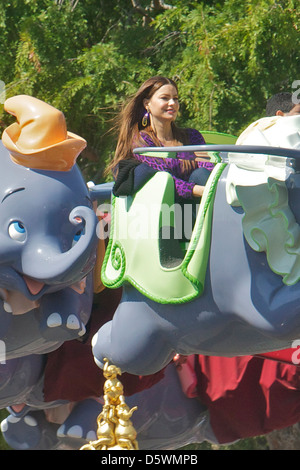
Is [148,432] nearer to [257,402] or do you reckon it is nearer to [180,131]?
[257,402]

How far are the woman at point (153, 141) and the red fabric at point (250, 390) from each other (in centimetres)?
111

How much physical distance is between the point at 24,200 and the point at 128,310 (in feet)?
1.64

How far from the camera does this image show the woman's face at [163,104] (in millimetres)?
3764

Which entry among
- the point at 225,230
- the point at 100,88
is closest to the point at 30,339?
the point at 225,230

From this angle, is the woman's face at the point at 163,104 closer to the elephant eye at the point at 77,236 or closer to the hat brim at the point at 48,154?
the hat brim at the point at 48,154

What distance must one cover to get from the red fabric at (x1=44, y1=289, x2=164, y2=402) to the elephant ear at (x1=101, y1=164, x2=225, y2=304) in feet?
2.78

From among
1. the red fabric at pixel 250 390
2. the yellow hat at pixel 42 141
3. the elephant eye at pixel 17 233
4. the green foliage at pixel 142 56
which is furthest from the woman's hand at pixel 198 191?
the green foliage at pixel 142 56

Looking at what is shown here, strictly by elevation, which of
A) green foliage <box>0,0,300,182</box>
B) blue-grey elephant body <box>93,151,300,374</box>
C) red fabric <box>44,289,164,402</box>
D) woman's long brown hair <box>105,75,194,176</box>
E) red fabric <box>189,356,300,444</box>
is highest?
woman's long brown hair <box>105,75,194,176</box>

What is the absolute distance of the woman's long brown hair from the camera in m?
3.71

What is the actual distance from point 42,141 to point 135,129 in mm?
→ 327

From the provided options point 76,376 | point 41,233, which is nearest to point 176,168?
point 41,233

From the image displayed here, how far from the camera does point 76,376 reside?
14.5ft

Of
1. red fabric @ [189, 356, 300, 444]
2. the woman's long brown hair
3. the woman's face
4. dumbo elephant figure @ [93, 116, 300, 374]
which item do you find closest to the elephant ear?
dumbo elephant figure @ [93, 116, 300, 374]

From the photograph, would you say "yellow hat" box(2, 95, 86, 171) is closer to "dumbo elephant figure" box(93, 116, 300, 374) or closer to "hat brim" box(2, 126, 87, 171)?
"hat brim" box(2, 126, 87, 171)
